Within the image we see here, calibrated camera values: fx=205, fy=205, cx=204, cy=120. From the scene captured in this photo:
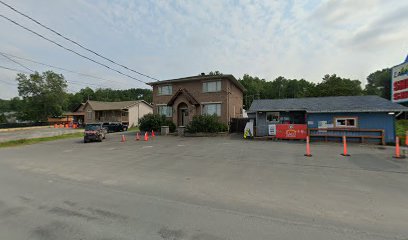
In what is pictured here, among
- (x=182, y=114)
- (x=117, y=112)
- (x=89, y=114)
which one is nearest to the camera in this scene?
(x=182, y=114)

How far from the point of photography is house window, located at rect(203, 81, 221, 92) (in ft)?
86.1

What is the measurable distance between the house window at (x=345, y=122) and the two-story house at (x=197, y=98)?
11720 mm

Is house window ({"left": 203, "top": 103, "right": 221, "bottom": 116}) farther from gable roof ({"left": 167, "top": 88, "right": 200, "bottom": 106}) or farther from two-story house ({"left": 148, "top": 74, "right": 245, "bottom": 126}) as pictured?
gable roof ({"left": 167, "top": 88, "right": 200, "bottom": 106})

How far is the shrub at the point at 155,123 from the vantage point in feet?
87.8

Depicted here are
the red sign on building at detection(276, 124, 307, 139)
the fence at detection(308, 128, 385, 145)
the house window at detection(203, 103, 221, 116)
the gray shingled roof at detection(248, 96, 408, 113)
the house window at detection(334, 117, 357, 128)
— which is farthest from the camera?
the house window at detection(203, 103, 221, 116)

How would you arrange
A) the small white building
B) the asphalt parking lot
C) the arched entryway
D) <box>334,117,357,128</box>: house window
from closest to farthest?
the asphalt parking lot, <box>334,117,357,128</box>: house window, the arched entryway, the small white building

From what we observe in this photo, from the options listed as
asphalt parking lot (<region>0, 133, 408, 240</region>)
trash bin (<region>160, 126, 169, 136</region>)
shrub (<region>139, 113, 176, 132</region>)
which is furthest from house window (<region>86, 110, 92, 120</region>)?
asphalt parking lot (<region>0, 133, 408, 240</region>)

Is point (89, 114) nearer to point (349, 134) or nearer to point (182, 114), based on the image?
point (182, 114)

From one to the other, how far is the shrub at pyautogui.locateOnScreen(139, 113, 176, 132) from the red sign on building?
534 inches

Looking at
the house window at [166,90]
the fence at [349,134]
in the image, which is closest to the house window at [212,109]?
the house window at [166,90]

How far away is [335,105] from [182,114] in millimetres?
17535

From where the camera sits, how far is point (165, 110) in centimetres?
2934

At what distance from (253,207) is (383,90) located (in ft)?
261

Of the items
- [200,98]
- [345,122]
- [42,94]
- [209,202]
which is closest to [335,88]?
[345,122]
